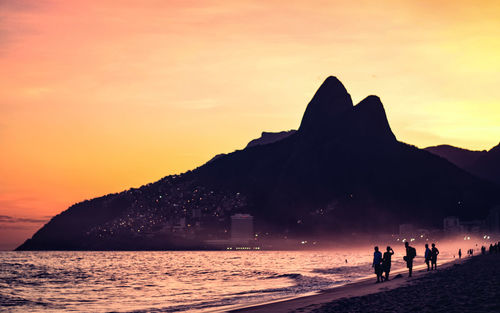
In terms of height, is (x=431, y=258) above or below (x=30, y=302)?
above

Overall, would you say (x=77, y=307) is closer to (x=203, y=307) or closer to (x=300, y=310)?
(x=203, y=307)

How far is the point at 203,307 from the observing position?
4203cm

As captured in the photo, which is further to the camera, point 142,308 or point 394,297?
point 142,308

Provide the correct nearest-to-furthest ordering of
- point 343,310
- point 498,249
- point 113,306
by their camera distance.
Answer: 1. point 343,310
2. point 113,306
3. point 498,249

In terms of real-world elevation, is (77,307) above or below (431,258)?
below

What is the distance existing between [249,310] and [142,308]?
41.8 ft

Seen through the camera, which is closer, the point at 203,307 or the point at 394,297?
the point at 394,297

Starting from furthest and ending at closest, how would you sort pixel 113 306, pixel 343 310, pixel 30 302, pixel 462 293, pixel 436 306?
1. pixel 30 302
2. pixel 113 306
3. pixel 462 293
4. pixel 343 310
5. pixel 436 306

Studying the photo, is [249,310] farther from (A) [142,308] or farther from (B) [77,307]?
(B) [77,307]

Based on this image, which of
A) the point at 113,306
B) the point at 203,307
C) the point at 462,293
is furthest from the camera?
the point at 113,306

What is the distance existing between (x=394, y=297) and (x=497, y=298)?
597 cm

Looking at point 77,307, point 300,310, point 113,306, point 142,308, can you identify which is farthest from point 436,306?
point 77,307

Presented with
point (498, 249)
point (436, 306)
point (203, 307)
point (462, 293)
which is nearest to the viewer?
point (436, 306)

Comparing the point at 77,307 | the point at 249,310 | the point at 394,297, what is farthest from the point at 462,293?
the point at 77,307
